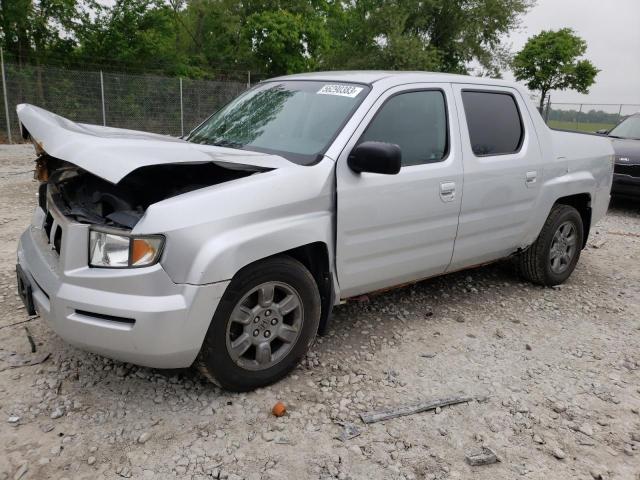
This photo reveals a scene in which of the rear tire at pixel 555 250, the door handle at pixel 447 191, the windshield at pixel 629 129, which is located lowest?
the rear tire at pixel 555 250

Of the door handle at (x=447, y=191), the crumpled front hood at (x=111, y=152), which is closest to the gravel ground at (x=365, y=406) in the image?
the door handle at (x=447, y=191)

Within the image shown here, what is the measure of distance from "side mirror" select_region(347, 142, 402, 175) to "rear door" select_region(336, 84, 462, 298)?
124 mm

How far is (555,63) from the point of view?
2962cm

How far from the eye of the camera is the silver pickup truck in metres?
2.51

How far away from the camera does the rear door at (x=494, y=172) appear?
3.91 meters

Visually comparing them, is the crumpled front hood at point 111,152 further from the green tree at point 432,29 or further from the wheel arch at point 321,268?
the green tree at point 432,29

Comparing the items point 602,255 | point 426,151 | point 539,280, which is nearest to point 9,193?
point 426,151

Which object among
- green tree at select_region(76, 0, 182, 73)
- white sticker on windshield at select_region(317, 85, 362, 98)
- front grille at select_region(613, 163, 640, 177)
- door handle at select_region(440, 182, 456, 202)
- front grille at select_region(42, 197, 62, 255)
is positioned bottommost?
front grille at select_region(613, 163, 640, 177)

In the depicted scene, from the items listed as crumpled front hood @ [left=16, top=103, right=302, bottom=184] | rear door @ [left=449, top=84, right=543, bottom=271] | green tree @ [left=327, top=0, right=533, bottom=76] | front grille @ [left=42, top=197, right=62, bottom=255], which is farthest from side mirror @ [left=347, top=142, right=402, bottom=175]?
green tree @ [left=327, top=0, right=533, bottom=76]

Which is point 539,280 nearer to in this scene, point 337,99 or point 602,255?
point 602,255

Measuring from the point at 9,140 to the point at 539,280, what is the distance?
1437cm

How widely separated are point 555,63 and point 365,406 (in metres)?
31.4

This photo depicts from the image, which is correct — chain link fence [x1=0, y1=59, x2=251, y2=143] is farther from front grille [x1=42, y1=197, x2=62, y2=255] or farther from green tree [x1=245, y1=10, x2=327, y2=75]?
front grille [x1=42, y1=197, x2=62, y2=255]

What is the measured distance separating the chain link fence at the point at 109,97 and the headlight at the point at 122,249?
1292 cm
